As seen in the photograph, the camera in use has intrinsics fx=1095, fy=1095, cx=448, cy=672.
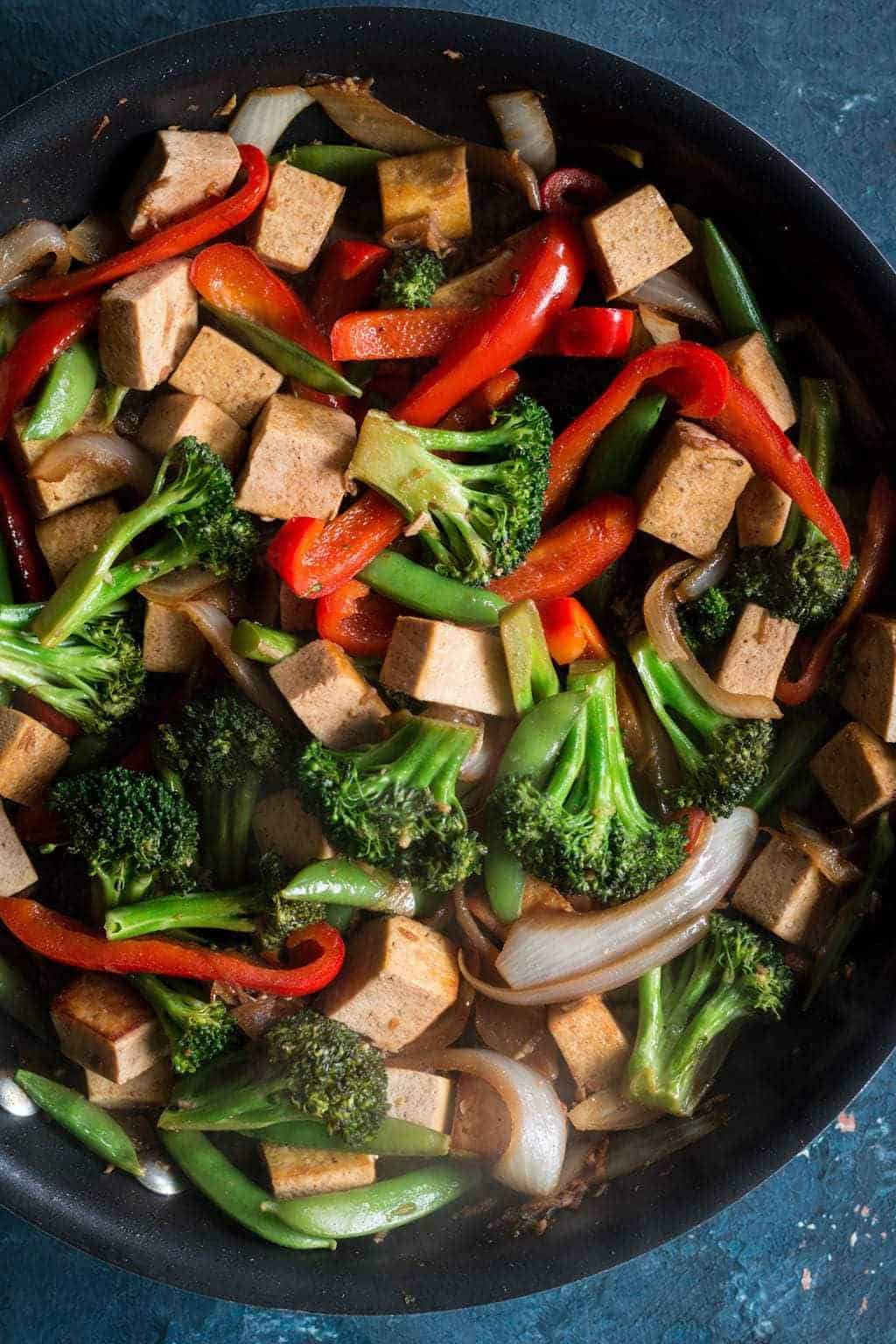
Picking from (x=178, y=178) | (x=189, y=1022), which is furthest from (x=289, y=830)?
(x=178, y=178)

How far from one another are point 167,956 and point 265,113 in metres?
2.14

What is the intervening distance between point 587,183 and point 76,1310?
343 cm

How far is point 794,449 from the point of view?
2756 mm

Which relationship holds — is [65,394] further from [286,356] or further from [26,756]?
[26,756]

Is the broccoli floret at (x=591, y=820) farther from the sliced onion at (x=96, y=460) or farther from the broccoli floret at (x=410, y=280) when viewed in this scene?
the sliced onion at (x=96, y=460)

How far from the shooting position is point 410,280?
276 centimetres

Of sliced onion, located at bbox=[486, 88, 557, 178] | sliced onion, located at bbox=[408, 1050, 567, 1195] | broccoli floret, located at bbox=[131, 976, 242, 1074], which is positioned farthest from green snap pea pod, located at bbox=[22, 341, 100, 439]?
sliced onion, located at bbox=[408, 1050, 567, 1195]

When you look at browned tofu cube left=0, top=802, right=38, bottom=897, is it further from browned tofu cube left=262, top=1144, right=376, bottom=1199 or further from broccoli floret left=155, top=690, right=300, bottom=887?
browned tofu cube left=262, top=1144, right=376, bottom=1199

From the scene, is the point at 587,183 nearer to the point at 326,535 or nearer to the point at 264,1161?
the point at 326,535

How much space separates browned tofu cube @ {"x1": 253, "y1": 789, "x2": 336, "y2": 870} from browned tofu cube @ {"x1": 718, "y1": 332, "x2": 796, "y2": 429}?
5.13 feet

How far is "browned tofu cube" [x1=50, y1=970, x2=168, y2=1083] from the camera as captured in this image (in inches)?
111

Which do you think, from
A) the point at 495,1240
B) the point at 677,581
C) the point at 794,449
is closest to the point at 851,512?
the point at 794,449

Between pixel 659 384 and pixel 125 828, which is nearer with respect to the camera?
pixel 125 828

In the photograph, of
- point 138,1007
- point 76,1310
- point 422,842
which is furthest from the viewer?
point 76,1310
